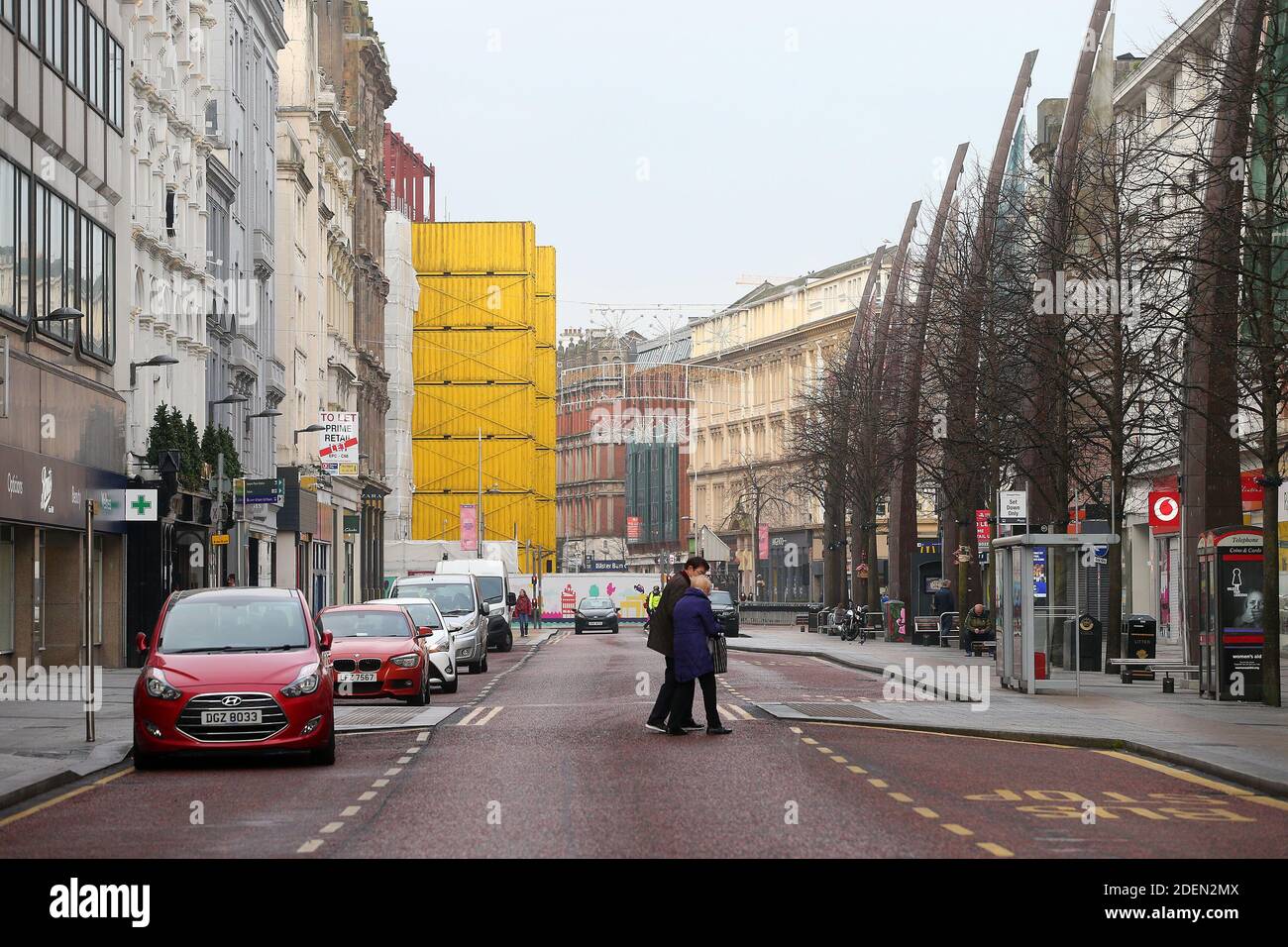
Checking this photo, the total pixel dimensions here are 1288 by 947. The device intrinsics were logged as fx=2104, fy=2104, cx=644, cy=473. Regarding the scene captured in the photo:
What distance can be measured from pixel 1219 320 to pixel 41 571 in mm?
21269

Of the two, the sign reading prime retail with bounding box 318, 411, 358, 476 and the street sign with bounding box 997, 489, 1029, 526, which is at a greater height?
the sign reading prime retail with bounding box 318, 411, 358, 476

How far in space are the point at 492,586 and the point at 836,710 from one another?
4028 centimetres

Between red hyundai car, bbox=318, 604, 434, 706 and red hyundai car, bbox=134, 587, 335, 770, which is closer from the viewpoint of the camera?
red hyundai car, bbox=134, 587, 335, 770

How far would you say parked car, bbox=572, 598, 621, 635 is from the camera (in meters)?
Answer: 85.2

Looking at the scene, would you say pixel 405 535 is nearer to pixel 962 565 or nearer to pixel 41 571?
pixel 962 565

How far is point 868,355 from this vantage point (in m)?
73.4

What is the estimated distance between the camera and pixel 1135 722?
25641mm

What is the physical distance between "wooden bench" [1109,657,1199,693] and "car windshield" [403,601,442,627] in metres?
11.6

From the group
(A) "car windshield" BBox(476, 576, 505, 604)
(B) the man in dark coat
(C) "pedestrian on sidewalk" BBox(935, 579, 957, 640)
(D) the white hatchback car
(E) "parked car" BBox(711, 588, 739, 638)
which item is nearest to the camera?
(B) the man in dark coat

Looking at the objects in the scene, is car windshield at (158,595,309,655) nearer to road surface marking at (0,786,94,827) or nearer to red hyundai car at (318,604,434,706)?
road surface marking at (0,786,94,827)

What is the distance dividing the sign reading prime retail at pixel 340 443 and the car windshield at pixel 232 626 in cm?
4868

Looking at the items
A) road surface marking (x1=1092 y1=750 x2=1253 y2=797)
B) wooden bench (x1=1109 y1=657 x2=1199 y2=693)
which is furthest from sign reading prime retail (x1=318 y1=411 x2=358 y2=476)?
road surface marking (x1=1092 y1=750 x2=1253 y2=797)

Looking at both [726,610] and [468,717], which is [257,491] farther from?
[726,610]
